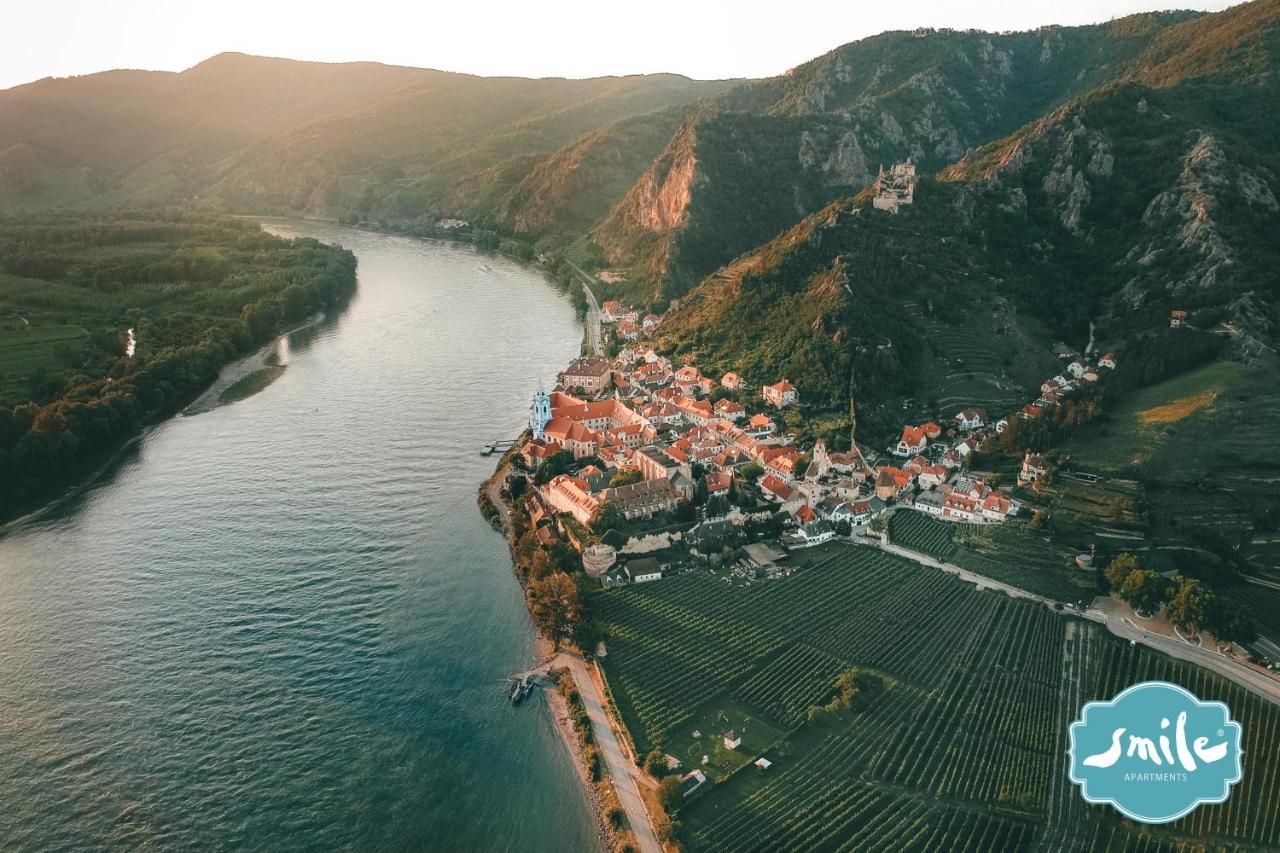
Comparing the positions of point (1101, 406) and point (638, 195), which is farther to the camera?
point (638, 195)

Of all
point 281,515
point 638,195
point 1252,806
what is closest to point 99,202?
point 638,195

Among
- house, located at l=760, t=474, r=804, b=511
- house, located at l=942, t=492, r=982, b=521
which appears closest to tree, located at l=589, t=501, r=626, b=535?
house, located at l=760, t=474, r=804, b=511

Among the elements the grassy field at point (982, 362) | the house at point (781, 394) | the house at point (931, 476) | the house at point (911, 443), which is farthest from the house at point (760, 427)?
the house at point (931, 476)

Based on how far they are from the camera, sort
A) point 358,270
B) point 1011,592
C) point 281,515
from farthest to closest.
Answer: point 358,270 → point 281,515 → point 1011,592

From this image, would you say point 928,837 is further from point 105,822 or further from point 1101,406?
point 1101,406

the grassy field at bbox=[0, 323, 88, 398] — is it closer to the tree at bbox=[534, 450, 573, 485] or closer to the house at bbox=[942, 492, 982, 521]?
the tree at bbox=[534, 450, 573, 485]

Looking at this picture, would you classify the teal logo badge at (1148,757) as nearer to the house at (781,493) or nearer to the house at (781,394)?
the house at (781,493)

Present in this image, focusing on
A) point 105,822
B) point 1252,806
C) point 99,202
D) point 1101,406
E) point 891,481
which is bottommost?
point 105,822
